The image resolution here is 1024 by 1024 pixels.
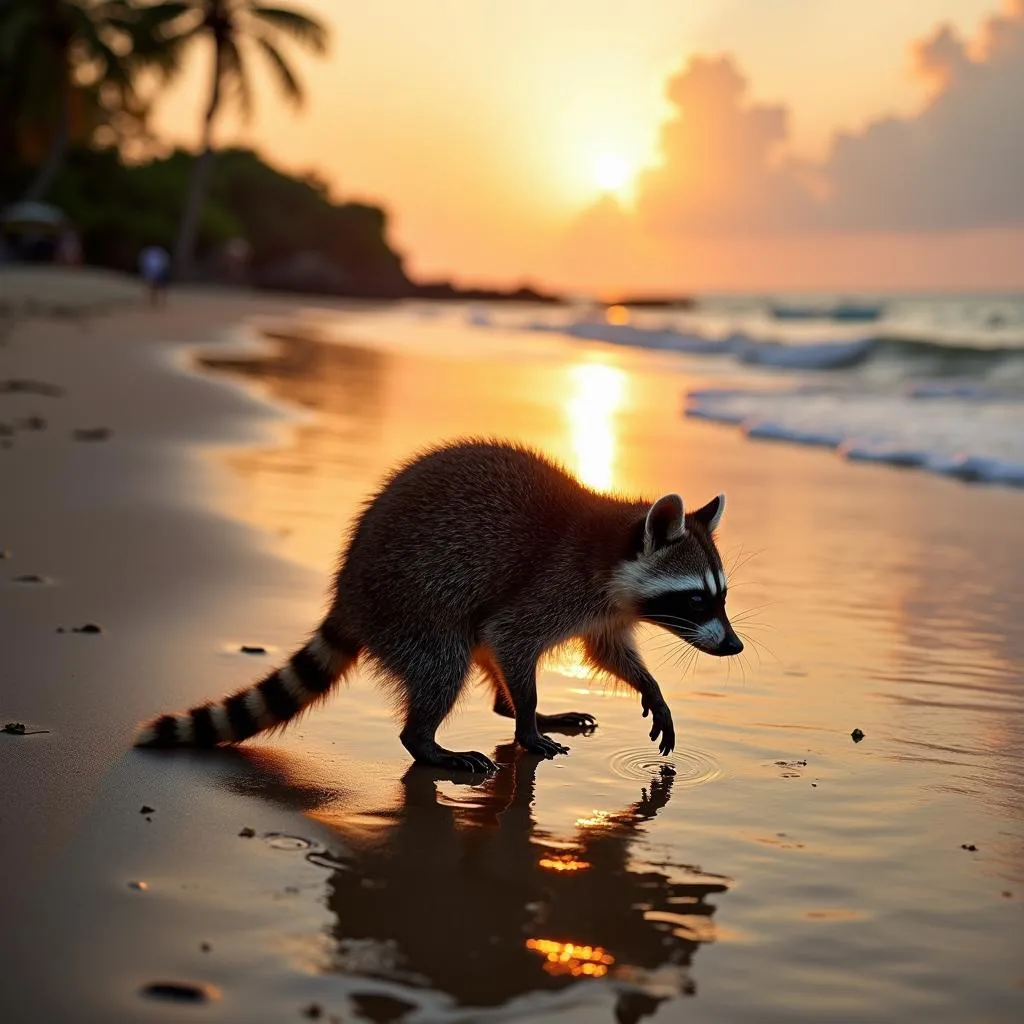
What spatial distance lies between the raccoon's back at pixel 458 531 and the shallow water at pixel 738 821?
57 cm

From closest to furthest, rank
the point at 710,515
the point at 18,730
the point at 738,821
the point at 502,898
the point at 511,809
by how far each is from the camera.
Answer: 1. the point at 502,898
2. the point at 738,821
3. the point at 511,809
4. the point at 18,730
5. the point at 710,515

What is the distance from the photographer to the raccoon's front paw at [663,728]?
4.82 metres

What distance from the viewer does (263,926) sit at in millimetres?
3285

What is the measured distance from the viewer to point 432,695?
15.8 feet

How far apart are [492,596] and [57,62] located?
49.9m

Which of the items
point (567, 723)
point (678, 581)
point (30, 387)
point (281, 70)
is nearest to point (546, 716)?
point (567, 723)

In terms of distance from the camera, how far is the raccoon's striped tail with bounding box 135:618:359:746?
4.56 metres

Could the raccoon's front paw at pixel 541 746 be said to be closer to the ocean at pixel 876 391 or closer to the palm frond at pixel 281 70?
the ocean at pixel 876 391

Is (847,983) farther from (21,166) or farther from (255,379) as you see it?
(21,166)

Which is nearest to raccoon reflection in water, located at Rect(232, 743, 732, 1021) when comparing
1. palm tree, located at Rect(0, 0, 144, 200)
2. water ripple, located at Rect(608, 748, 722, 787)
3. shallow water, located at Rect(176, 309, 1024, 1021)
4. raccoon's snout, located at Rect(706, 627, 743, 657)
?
shallow water, located at Rect(176, 309, 1024, 1021)

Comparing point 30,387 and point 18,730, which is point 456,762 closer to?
point 18,730

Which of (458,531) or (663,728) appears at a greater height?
(458,531)

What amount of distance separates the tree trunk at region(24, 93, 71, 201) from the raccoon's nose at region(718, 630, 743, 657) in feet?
167

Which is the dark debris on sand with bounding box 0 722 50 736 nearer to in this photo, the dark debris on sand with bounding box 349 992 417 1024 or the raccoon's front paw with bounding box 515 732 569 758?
the raccoon's front paw with bounding box 515 732 569 758
